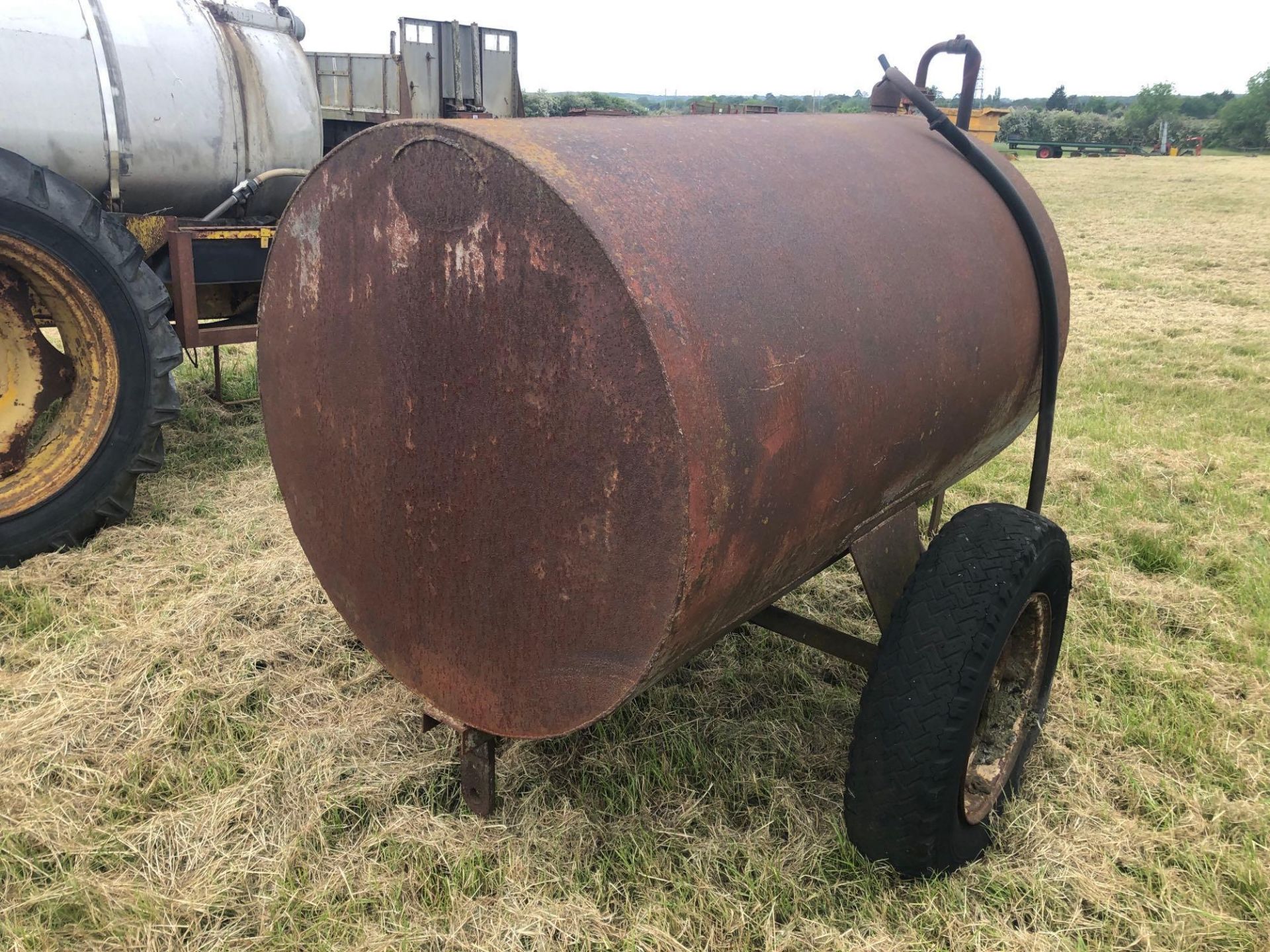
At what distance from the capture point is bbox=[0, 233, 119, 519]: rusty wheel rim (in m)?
3.53

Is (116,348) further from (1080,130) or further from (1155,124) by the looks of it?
(1155,124)

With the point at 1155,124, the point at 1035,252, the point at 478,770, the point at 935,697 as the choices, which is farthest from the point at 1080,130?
the point at 478,770

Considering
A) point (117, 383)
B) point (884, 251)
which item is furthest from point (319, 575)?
point (117, 383)

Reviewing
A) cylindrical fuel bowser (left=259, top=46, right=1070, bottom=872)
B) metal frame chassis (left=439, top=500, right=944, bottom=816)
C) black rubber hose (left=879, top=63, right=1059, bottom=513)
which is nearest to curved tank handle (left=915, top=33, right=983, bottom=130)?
black rubber hose (left=879, top=63, right=1059, bottom=513)

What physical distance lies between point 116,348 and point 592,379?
2809 mm

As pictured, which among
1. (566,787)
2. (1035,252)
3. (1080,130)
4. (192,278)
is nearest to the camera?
(566,787)

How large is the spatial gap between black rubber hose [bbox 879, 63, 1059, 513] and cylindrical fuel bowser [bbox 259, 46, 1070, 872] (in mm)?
214

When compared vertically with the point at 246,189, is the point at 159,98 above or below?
above

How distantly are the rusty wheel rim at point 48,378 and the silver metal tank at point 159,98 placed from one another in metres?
0.65

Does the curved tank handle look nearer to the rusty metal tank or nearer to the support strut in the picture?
the rusty metal tank

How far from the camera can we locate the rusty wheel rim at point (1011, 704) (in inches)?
96.9

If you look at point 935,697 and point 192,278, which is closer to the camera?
point 935,697

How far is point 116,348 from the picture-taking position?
363 cm

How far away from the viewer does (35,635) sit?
10.1 feet
